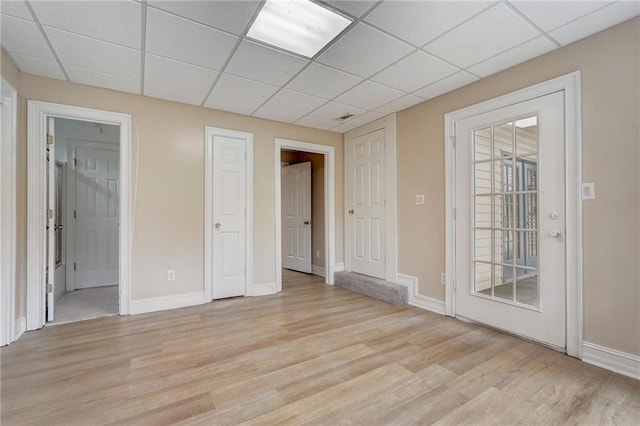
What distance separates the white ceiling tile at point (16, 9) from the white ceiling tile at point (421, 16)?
2.20 m

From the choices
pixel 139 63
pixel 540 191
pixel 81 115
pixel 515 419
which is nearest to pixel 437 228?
pixel 540 191

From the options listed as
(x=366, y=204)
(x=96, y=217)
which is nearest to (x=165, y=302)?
(x=96, y=217)

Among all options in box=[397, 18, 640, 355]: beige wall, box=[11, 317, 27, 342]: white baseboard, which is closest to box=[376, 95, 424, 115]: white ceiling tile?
box=[397, 18, 640, 355]: beige wall

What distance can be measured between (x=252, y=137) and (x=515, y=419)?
Answer: 374 cm

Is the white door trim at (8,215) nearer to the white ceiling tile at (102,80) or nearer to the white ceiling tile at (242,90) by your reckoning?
the white ceiling tile at (102,80)

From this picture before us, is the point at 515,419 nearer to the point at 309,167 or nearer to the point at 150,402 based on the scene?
the point at 150,402

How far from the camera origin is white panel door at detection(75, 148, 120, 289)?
4305 millimetres

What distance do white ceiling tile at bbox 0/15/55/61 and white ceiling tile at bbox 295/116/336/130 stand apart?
8.50 ft

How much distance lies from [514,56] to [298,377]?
3.01 meters

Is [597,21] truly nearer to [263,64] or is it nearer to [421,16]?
[421,16]

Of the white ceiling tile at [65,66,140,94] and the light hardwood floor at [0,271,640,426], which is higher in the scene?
the white ceiling tile at [65,66,140,94]

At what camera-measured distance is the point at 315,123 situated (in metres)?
4.24

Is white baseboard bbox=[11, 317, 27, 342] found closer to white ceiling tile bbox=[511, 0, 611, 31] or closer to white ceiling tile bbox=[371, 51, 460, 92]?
white ceiling tile bbox=[371, 51, 460, 92]

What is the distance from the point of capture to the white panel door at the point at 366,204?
4.06m
